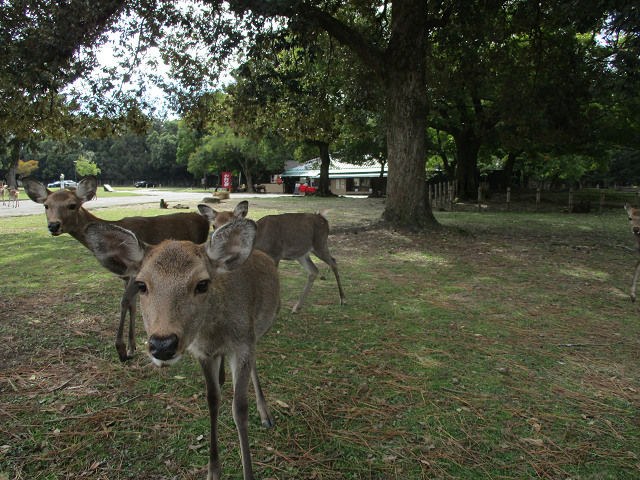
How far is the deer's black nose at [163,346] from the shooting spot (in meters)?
1.98

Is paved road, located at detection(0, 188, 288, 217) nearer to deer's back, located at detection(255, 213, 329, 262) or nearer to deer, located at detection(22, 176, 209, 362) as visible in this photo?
deer, located at detection(22, 176, 209, 362)

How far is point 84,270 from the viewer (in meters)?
7.76

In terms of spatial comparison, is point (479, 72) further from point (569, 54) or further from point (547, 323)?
point (547, 323)

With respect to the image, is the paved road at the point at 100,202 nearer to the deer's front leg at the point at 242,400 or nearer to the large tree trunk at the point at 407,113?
the large tree trunk at the point at 407,113

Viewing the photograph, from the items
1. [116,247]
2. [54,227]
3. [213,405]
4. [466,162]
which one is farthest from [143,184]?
[213,405]

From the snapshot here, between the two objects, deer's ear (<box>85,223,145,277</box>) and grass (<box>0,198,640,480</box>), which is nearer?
deer's ear (<box>85,223,145,277</box>)

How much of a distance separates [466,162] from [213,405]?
26949 mm

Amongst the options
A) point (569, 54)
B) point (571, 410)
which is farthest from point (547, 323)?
point (569, 54)

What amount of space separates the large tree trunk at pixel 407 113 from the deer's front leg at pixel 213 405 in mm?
10134

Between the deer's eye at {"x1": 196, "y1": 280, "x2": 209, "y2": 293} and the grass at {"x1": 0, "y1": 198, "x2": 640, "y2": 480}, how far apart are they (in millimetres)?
1154

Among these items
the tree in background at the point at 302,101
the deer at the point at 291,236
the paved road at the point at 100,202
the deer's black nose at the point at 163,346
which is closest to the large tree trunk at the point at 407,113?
the tree in background at the point at 302,101

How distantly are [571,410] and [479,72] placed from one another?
1384 centimetres

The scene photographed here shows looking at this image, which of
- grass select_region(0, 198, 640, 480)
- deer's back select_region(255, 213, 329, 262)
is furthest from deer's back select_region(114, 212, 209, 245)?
grass select_region(0, 198, 640, 480)

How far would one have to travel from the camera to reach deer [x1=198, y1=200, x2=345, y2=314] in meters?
5.84
